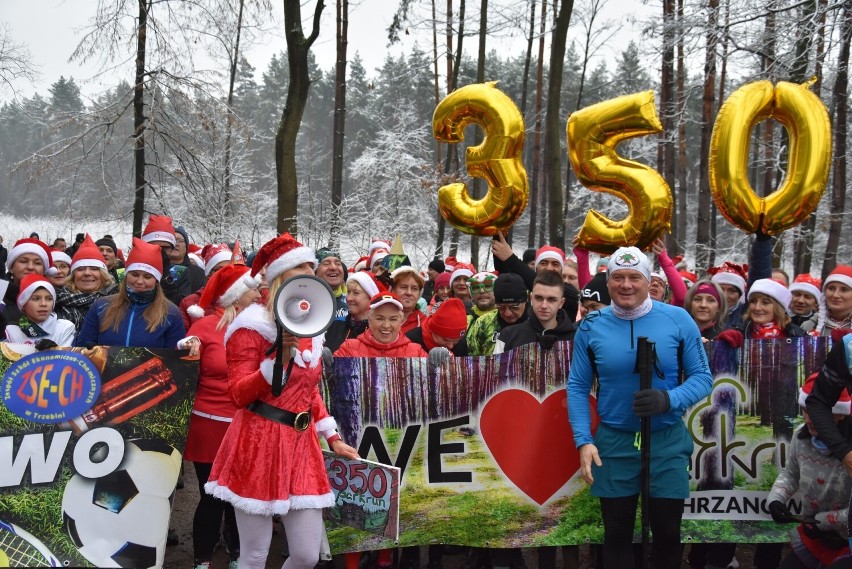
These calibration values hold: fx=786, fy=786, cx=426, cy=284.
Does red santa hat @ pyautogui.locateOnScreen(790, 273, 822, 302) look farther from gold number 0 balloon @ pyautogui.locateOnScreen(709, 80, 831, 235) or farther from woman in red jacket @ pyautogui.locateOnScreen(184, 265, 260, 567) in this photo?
woman in red jacket @ pyautogui.locateOnScreen(184, 265, 260, 567)

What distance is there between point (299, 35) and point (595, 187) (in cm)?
749

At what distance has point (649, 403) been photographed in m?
3.99

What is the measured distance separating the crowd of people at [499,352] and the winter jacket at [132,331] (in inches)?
0.4

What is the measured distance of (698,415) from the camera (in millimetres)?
5160

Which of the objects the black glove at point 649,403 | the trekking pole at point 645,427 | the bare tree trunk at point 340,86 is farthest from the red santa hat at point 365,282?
the bare tree trunk at point 340,86

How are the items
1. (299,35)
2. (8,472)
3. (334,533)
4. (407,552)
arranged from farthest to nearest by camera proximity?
1. (299,35)
2. (407,552)
3. (334,533)
4. (8,472)

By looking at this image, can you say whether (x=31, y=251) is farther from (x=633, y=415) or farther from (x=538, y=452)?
(x=633, y=415)

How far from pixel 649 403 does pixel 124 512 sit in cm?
301

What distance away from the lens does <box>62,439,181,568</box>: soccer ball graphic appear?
446 cm

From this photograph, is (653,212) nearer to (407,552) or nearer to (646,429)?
(646,429)

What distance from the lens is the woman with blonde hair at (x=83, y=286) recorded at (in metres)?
6.30

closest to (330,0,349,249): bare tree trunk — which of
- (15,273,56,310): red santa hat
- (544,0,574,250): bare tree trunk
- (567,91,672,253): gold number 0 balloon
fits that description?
(544,0,574,250): bare tree trunk

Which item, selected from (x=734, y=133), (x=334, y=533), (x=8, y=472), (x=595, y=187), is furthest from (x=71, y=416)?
(x=734, y=133)

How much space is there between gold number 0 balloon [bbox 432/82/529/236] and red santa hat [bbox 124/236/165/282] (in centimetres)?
209
